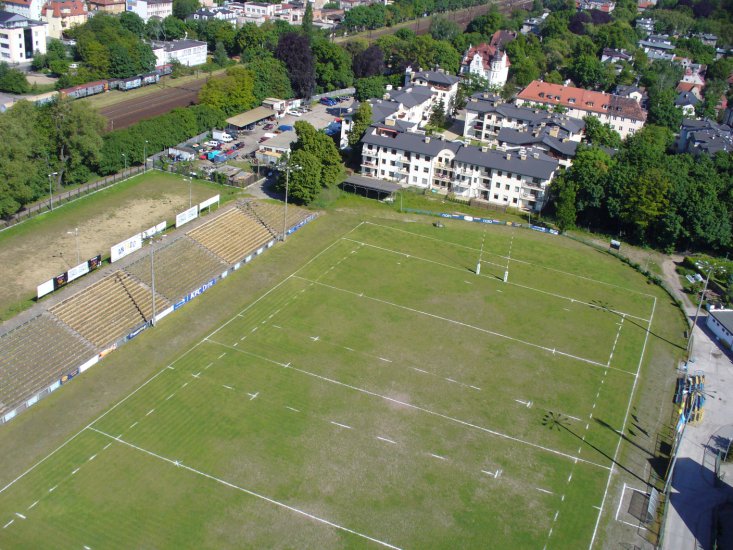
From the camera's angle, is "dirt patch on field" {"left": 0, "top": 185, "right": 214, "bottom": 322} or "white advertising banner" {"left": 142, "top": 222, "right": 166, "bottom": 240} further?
"white advertising banner" {"left": 142, "top": 222, "right": 166, "bottom": 240}

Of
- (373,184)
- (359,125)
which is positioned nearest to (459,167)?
(373,184)

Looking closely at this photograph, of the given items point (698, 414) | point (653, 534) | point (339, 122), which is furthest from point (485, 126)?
point (653, 534)

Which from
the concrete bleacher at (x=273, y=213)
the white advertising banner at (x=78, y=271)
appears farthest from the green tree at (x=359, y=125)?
the white advertising banner at (x=78, y=271)

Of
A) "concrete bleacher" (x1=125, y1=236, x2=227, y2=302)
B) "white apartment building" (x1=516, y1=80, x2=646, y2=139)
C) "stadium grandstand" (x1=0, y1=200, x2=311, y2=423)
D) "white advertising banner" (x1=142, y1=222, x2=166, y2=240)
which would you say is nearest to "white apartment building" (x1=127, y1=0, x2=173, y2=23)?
"white apartment building" (x1=516, y1=80, x2=646, y2=139)

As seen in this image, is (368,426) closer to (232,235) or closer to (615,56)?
(232,235)

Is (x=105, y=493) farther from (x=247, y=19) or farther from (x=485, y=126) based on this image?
(x=247, y=19)

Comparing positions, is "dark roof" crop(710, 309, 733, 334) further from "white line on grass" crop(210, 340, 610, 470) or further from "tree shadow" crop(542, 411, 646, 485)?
"white line on grass" crop(210, 340, 610, 470)
